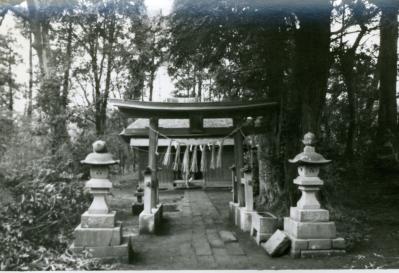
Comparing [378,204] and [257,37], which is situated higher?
[257,37]

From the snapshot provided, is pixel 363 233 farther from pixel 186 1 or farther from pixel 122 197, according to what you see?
pixel 122 197

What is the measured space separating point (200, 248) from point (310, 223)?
7.94 ft

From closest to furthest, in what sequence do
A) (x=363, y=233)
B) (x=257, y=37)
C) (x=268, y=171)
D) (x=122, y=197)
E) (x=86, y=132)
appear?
(x=363, y=233) < (x=257, y=37) < (x=268, y=171) < (x=86, y=132) < (x=122, y=197)

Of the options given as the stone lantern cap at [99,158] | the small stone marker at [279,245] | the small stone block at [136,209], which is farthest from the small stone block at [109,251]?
the small stone block at [136,209]

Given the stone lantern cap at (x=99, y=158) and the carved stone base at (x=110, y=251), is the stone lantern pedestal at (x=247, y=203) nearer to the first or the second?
the carved stone base at (x=110, y=251)

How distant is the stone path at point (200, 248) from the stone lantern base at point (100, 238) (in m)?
0.30

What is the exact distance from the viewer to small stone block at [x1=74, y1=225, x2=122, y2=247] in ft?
23.4

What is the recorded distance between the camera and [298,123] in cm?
1161

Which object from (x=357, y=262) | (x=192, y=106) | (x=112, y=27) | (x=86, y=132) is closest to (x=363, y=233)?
(x=357, y=262)

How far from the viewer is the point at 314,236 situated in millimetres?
7777

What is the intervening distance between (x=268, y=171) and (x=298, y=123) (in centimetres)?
226

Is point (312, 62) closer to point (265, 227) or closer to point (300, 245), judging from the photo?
point (265, 227)

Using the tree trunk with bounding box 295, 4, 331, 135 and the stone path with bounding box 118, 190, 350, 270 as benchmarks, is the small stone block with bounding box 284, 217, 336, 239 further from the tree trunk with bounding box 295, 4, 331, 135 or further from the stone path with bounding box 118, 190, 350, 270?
the tree trunk with bounding box 295, 4, 331, 135

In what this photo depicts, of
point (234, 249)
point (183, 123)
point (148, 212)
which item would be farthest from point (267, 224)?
point (183, 123)
